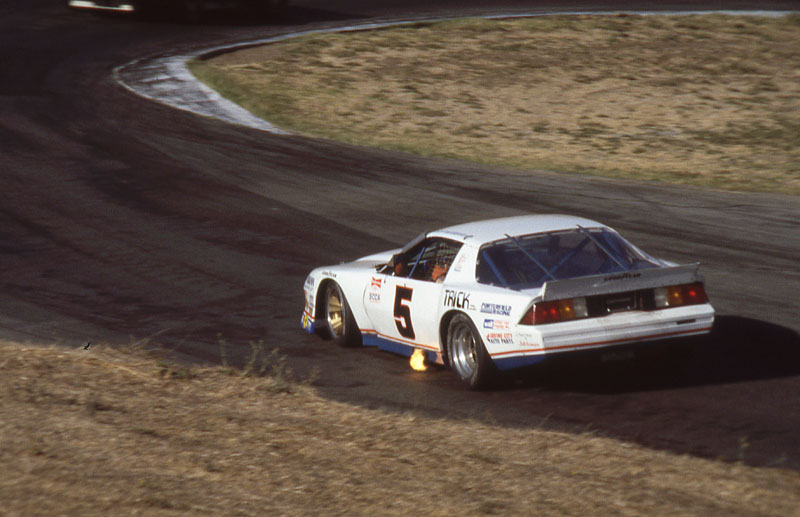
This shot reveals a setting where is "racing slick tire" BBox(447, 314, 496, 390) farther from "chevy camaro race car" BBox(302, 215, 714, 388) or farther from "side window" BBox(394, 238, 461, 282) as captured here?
"side window" BBox(394, 238, 461, 282)

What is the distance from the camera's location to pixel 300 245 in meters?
14.7

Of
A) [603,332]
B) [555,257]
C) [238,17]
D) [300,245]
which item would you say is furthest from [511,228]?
[238,17]

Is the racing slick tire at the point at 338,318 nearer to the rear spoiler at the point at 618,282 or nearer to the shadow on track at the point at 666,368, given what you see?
the shadow on track at the point at 666,368

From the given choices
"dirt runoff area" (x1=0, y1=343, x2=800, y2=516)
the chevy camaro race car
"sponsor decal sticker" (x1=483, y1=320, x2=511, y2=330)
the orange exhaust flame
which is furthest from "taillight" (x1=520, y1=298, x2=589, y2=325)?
the orange exhaust flame

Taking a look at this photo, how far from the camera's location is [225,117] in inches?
976

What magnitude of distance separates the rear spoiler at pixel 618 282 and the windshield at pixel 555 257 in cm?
45

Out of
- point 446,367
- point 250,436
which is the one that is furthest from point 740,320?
point 250,436

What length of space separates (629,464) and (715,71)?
1012 inches

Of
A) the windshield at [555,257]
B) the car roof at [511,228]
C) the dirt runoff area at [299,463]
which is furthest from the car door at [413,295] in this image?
the dirt runoff area at [299,463]

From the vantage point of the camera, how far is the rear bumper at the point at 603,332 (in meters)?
7.98

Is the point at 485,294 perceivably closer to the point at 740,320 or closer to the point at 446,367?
the point at 446,367

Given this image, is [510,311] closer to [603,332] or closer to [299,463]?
[603,332]

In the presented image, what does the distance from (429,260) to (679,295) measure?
2.21 meters

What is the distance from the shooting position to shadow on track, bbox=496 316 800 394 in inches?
324
